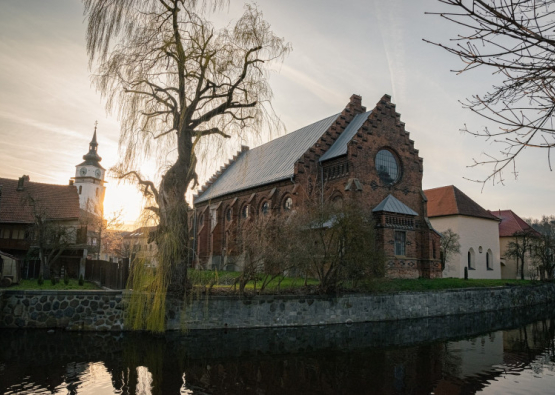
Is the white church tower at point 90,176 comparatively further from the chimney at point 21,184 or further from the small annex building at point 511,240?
the small annex building at point 511,240

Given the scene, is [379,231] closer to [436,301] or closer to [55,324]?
[436,301]

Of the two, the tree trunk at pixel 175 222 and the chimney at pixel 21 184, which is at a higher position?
the chimney at pixel 21 184

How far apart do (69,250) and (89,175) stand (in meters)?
57.5

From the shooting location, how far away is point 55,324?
623 inches

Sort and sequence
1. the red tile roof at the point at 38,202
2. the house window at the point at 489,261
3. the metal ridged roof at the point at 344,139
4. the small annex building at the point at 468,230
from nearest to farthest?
the metal ridged roof at the point at 344,139, the red tile roof at the point at 38,202, the small annex building at the point at 468,230, the house window at the point at 489,261

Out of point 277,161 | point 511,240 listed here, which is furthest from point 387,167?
point 511,240

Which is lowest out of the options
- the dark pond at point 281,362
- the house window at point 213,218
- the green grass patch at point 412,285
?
the dark pond at point 281,362

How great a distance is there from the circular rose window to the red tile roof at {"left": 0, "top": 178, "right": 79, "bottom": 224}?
74.7ft

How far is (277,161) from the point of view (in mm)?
34250

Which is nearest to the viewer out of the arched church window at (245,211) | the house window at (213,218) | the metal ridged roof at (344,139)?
the metal ridged roof at (344,139)

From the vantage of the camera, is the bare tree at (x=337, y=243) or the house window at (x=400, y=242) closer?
the bare tree at (x=337, y=243)

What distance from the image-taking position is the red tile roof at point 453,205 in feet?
130

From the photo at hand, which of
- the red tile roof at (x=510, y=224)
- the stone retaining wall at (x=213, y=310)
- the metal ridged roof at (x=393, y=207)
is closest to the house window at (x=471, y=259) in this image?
the red tile roof at (x=510, y=224)

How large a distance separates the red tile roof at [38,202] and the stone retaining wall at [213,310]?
51.1 feet
